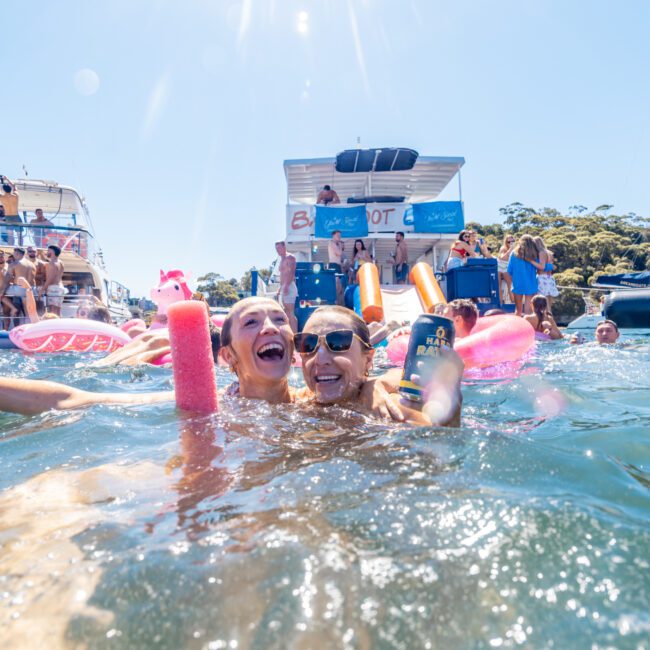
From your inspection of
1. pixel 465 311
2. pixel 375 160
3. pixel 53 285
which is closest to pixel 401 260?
pixel 375 160

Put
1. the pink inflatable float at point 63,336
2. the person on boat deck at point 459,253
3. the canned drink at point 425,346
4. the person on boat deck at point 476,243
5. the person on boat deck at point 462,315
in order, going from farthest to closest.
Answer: the person on boat deck at point 476,243
the person on boat deck at point 459,253
the pink inflatable float at point 63,336
the person on boat deck at point 462,315
the canned drink at point 425,346

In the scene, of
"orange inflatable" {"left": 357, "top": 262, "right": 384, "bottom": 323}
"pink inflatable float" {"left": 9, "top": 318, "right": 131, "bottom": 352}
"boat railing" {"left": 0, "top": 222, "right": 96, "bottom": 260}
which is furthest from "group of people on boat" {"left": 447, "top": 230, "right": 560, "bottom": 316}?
"boat railing" {"left": 0, "top": 222, "right": 96, "bottom": 260}

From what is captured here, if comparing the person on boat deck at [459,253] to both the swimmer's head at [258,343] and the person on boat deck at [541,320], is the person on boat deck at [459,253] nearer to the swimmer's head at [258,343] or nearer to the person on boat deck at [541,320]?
the person on boat deck at [541,320]

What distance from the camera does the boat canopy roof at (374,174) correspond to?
51.9ft

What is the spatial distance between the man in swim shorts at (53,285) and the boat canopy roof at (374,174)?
7.26m

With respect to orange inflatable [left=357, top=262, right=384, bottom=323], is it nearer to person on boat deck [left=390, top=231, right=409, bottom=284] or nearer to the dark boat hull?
person on boat deck [left=390, top=231, right=409, bottom=284]

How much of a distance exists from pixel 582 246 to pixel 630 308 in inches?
990

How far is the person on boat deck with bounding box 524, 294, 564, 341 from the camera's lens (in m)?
8.97

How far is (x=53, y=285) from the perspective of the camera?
39.7ft

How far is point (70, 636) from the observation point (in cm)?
113

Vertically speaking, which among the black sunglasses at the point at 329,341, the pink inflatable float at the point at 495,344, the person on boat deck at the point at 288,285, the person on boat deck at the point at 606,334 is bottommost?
the person on boat deck at the point at 606,334

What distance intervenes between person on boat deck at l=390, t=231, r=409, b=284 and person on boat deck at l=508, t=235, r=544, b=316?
437cm

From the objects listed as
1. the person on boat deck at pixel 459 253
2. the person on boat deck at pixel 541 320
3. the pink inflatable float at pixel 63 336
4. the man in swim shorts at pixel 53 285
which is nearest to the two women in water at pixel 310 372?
the pink inflatable float at pixel 63 336

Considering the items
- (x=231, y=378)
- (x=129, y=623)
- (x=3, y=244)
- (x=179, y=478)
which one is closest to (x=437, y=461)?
(x=179, y=478)
